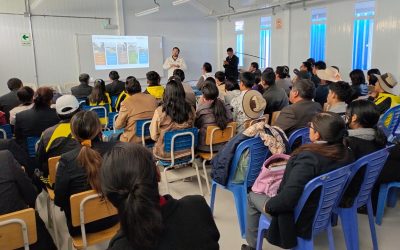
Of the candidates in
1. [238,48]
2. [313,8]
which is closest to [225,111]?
[313,8]

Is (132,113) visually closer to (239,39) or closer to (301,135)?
(301,135)

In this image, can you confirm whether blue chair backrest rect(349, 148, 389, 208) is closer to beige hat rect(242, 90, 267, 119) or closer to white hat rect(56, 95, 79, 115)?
beige hat rect(242, 90, 267, 119)

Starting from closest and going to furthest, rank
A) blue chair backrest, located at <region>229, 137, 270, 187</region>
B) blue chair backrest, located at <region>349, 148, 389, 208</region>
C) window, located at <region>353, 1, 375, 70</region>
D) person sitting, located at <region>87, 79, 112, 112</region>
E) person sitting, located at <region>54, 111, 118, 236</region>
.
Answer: person sitting, located at <region>54, 111, 118, 236</region> < blue chair backrest, located at <region>349, 148, 389, 208</region> < blue chair backrest, located at <region>229, 137, 270, 187</region> < person sitting, located at <region>87, 79, 112, 112</region> < window, located at <region>353, 1, 375, 70</region>

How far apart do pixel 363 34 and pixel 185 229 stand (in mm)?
6509

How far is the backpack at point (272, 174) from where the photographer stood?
207 cm

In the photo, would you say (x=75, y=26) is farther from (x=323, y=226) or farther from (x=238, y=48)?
(x=323, y=226)

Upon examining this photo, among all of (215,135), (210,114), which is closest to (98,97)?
(210,114)

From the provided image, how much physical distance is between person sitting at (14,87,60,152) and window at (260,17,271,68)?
6.47 metres

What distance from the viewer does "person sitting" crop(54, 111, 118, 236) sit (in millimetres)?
1795

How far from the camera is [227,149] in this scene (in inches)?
93.6

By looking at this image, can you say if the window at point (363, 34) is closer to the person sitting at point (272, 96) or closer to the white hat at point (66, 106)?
the person sitting at point (272, 96)

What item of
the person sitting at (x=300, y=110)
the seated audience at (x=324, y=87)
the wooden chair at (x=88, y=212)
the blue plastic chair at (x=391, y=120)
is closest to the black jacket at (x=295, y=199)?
the wooden chair at (x=88, y=212)

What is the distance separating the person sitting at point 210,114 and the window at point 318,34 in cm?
477

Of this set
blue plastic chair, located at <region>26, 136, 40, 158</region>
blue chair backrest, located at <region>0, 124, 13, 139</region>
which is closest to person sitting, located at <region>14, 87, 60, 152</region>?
blue plastic chair, located at <region>26, 136, 40, 158</region>
